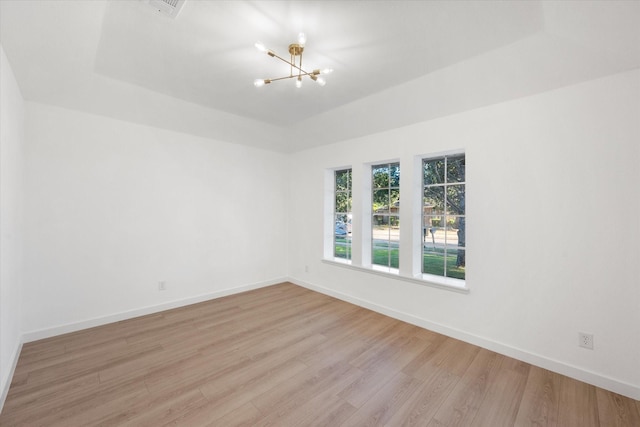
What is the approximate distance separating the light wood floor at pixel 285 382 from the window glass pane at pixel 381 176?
2.02 meters

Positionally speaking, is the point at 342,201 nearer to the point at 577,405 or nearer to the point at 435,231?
the point at 435,231

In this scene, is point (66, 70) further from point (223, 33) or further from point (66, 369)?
point (66, 369)

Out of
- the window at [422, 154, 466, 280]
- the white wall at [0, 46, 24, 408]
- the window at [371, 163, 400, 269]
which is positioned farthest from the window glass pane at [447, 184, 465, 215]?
the white wall at [0, 46, 24, 408]

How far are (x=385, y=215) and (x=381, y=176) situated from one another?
606mm

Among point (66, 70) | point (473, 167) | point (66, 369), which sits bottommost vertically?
point (66, 369)

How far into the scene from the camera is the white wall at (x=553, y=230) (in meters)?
2.04

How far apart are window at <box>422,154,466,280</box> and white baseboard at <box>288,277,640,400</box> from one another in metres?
0.66

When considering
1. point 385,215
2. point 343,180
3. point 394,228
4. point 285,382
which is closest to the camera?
point 285,382

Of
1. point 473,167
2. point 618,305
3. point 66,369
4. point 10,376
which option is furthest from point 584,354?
point 10,376

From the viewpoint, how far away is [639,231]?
6.50 feet

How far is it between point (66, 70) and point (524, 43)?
4.04 metres

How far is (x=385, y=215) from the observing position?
3.94 meters

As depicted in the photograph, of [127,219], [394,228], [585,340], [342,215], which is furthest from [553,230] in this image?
[127,219]

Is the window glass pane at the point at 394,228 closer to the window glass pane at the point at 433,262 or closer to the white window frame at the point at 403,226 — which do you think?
the white window frame at the point at 403,226
